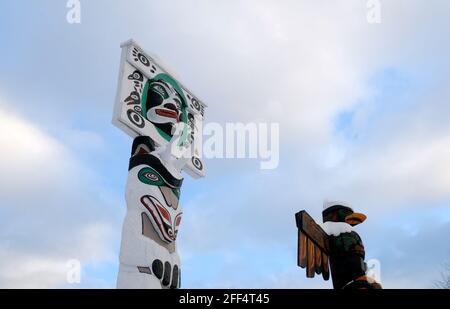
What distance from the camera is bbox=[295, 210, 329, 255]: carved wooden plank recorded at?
5.99 meters

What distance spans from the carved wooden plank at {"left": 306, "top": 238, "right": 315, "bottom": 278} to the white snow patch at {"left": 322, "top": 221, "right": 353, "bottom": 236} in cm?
101

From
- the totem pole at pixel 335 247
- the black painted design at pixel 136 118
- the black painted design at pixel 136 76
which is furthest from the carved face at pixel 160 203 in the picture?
the totem pole at pixel 335 247

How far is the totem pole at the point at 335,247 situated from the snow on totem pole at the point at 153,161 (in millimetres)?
2529

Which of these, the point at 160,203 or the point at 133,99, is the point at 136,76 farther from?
the point at 160,203

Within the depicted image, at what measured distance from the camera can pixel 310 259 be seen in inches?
237

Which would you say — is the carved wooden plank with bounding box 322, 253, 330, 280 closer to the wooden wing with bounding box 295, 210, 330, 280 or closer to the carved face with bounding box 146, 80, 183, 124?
the wooden wing with bounding box 295, 210, 330, 280

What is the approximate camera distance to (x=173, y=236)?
27.2 ft

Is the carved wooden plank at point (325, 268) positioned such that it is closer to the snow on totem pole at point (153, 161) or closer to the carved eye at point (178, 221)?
the snow on totem pole at point (153, 161)

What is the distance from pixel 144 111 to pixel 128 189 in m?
1.78

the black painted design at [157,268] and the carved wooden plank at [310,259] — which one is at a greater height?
the black painted design at [157,268]

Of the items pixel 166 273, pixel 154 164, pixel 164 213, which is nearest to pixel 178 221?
pixel 164 213

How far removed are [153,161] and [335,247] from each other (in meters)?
3.46

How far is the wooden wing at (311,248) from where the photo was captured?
587 centimetres
